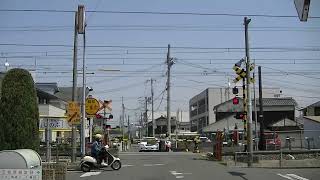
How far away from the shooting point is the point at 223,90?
11294cm

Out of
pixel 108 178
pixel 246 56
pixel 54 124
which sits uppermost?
pixel 246 56

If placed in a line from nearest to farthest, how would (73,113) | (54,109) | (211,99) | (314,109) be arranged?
(73,113)
(54,109)
(314,109)
(211,99)

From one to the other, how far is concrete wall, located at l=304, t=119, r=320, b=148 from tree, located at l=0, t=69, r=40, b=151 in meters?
38.9

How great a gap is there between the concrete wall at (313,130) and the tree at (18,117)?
38.9 metres

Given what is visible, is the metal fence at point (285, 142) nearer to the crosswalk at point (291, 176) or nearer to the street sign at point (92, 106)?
the street sign at point (92, 106)

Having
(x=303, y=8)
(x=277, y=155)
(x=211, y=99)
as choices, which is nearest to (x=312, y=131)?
(x=277, y=155)

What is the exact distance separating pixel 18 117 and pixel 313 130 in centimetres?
4219

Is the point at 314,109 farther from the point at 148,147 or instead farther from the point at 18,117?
the point at 18,117

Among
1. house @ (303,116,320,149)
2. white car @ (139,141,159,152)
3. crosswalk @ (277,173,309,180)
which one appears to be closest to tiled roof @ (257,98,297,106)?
house @ (303,116,320,149)

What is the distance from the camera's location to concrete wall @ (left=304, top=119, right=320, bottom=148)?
51341 millimetres

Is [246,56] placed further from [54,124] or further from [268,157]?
[54,124]

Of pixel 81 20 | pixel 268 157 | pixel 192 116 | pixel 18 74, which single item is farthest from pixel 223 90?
pixel 18 74

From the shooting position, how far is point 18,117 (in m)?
15.2

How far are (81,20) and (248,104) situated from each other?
10064 mm
